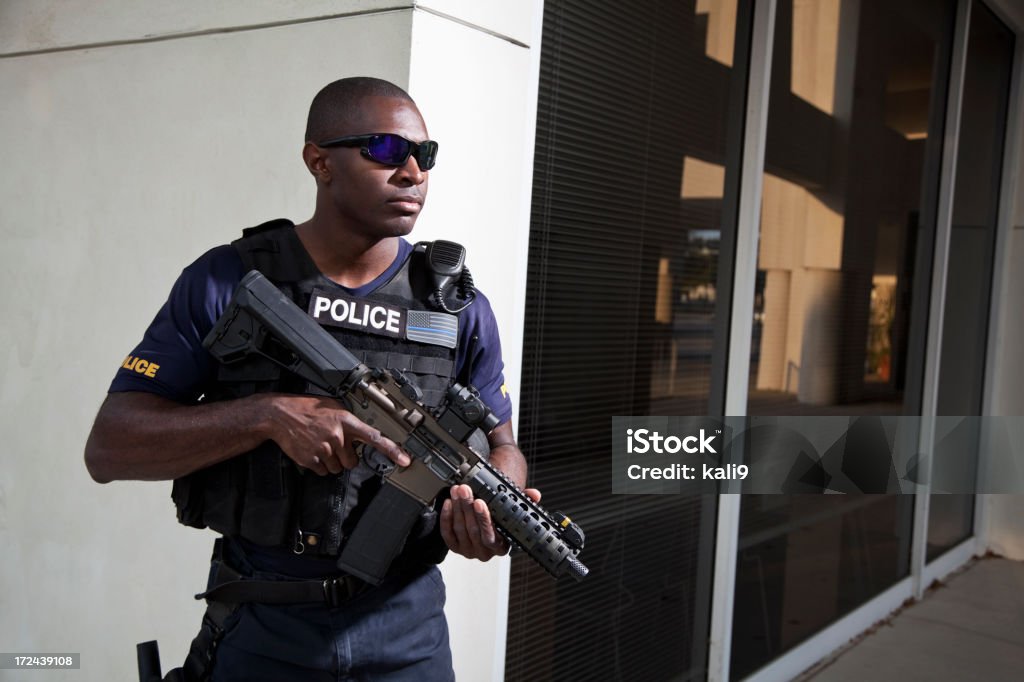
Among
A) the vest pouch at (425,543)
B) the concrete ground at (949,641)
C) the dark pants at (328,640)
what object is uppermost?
the vest pouch at (425,543)

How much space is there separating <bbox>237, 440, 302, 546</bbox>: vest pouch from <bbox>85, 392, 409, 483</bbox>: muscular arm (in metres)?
0.09

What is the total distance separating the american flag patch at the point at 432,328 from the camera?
1791 mm

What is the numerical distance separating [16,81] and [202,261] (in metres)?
2.10

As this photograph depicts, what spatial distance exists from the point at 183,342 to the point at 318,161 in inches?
15.7

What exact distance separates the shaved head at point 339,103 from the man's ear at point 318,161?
0.02 meters

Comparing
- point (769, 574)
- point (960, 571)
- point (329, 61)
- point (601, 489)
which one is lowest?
point (960, 571)

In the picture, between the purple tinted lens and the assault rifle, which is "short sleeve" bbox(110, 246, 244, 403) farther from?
the purple tinted lens

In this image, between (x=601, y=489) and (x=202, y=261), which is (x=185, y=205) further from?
(x=601, y=489)

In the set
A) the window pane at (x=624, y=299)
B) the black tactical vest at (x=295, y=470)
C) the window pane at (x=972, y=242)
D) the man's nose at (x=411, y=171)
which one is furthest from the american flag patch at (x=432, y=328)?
the window pane at (x=972, y=242)

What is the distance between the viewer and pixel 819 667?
465cm

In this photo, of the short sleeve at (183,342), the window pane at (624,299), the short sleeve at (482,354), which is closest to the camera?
the short sleeve at (183,342)

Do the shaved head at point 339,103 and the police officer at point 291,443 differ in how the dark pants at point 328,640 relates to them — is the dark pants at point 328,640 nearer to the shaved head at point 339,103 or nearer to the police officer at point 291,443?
the police officer at point 291,443

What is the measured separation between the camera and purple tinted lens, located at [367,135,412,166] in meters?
1.69

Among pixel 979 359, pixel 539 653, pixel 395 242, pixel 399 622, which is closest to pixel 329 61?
pixel 395 242
